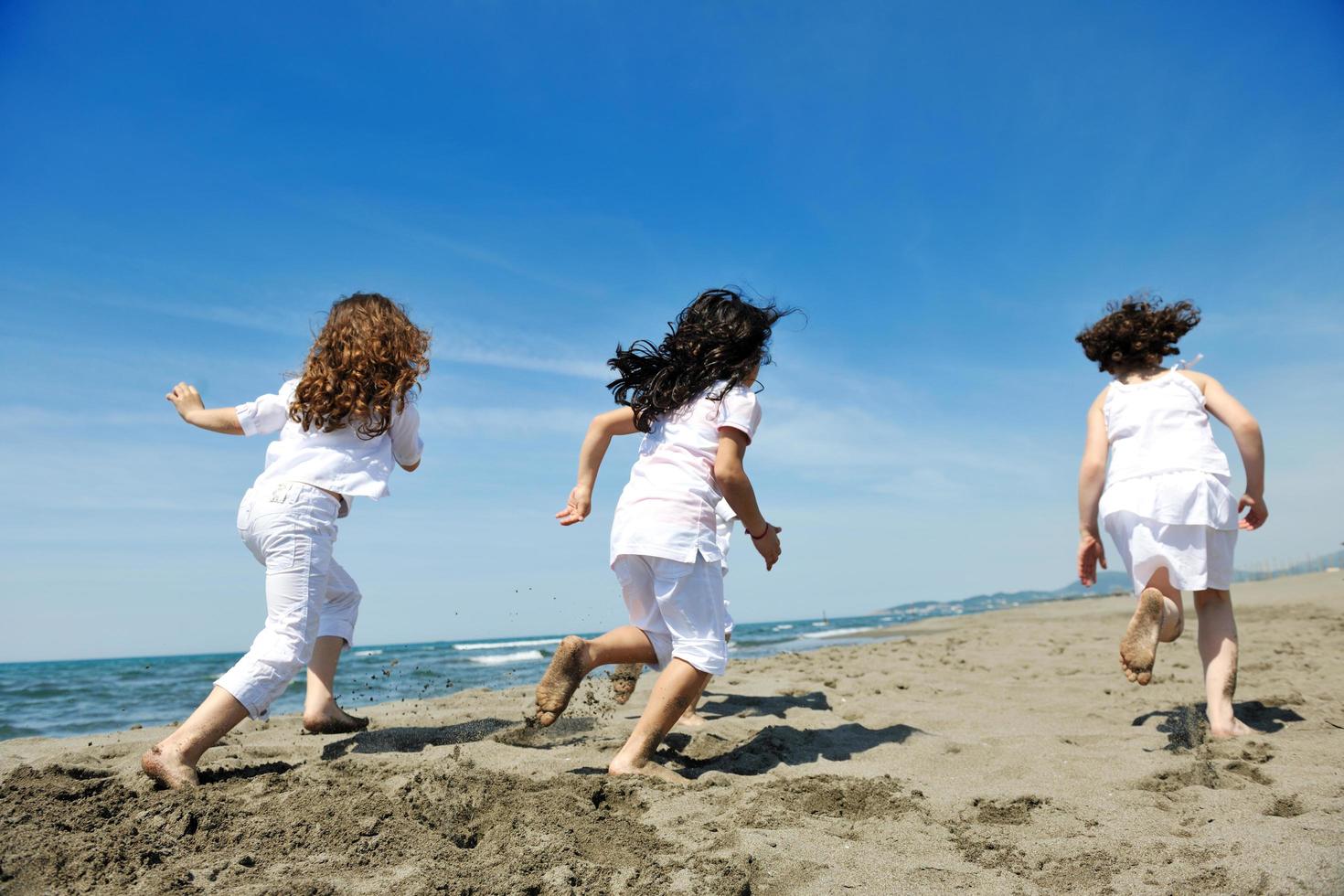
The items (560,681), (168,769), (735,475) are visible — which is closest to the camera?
(168,769)

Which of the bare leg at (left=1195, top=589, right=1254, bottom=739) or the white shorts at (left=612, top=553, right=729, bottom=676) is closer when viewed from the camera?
the white shorts at (left=612, top=553, right=729, bottom=676)

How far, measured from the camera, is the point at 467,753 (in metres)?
3.26

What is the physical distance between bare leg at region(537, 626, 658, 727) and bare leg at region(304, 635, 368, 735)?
150 centimetres

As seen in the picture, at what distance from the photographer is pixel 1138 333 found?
405 centimetres

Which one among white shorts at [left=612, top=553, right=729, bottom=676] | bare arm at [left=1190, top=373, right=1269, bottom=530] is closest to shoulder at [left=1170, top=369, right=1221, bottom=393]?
bare arm at [left=1190, top=373, right=1269, bottom=530]

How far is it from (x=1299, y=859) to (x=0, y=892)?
3057mm

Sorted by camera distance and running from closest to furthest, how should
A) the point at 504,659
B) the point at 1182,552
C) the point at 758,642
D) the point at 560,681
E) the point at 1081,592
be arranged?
the point at 560,681
the point at 1182,552
the point at 504,659
the point at 758,642
the point at 1081,592

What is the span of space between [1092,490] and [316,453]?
11.9ft

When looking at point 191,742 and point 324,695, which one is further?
point 324,695

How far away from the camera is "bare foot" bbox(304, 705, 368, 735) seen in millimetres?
3900

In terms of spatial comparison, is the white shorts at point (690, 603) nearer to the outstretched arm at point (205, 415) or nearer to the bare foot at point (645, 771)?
the bare foot at point (645, 771)

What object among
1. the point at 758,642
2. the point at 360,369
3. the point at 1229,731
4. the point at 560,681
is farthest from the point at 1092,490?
the point at 758,642

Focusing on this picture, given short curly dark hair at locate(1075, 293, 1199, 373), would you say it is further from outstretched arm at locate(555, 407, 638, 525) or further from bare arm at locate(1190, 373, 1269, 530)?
outstretched arm at locate(555, 407, 638, 525)

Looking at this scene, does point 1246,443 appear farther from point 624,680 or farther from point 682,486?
point 624,680
